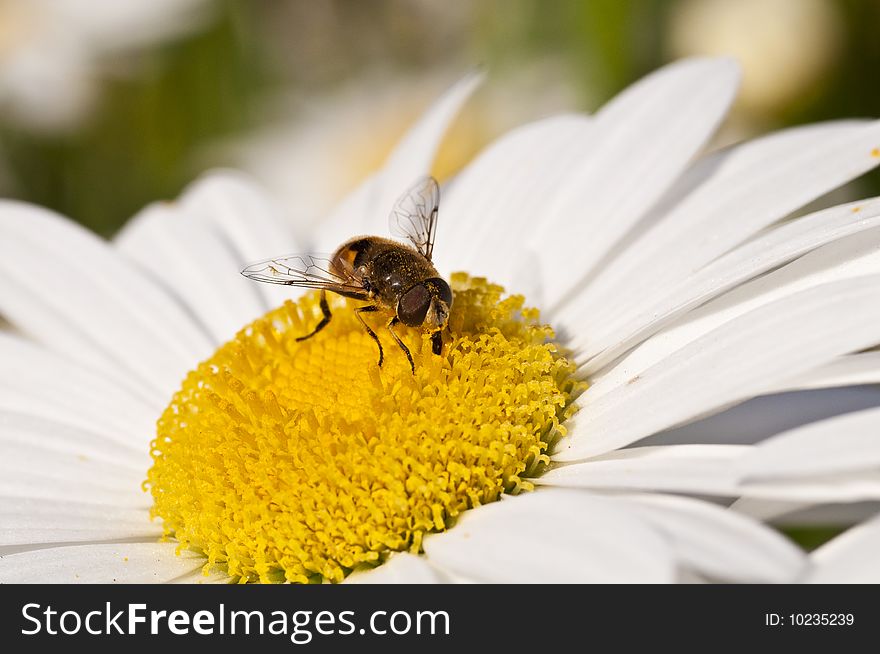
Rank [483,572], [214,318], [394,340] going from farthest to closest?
1. [214,318]
2. [394,340]
3. [483,572]

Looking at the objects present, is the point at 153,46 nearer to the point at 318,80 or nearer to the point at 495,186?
the point at 318,80

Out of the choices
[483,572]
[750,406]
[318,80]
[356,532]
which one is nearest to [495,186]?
[750,406]

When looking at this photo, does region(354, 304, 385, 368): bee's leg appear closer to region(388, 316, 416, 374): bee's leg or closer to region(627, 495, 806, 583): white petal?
region(388, 316, 416, 374): bee's leg

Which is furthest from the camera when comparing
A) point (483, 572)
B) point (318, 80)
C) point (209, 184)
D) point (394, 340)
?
point (318, 80)

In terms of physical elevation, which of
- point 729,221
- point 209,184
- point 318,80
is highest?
point 318,80

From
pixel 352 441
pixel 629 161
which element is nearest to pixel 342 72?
pixel 629 161

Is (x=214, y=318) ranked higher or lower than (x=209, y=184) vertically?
lower

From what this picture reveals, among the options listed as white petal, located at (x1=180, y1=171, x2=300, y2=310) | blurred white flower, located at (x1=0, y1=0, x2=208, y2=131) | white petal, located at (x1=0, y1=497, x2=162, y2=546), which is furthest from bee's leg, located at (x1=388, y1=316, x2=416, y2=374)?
blurred white flower, located at (x1=0, y1=0, x2=208, y2=131)
